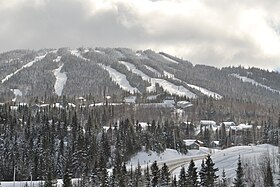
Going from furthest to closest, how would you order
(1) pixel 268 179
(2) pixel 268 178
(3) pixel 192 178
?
1. (2) pixel 268 178
2. (1) pixel 268 179
3. (3) pixel 192 178

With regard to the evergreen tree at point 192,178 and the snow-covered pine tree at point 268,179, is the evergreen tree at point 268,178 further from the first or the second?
the evergreen tree at point 192,178

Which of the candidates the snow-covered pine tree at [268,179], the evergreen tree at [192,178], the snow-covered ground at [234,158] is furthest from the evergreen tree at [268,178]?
the evergreen tree at [192,178]

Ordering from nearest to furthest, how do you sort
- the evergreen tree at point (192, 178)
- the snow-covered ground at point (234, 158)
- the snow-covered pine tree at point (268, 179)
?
the evergreen tree at point (192, 178) < the snow-covered pine tree at point (268, 179) < the snow-covered ground at point (234, 158)

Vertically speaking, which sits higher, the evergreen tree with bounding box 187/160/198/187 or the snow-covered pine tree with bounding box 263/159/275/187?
the evergreen tree with bounding box 187/160/198/187

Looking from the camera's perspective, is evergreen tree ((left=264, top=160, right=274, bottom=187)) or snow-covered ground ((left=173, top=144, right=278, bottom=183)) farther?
snow-covered ground ((left=173, top=144, right=278, bottom=183))

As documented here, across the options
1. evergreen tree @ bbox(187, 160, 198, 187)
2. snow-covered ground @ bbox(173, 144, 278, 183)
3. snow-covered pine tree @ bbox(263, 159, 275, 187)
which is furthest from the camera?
snow-covered ground @ bbox(173, 144, 278, 183)

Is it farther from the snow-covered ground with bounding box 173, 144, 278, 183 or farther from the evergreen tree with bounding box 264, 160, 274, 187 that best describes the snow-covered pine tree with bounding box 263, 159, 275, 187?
the snow-covered ground with bounding box 173, 144, 278, 183

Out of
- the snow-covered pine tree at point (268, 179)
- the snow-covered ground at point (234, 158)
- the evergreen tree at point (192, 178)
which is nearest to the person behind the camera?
the evergreen tree at point (192, 178)

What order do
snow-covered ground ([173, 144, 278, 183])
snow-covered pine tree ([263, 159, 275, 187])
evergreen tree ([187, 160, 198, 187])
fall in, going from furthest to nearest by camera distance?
snow-covered ground ([173, 144, 278, 183])
snow-covered pine tree ([263, 159, 275, 187])
evergreen tree ([187, 160, 198, 187])

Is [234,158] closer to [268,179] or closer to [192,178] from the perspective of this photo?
[268,179]

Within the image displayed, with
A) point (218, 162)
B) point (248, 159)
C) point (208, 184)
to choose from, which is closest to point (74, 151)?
point (218, 162)

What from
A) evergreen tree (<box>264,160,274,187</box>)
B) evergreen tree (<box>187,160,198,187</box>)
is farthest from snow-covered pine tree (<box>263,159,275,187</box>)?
evergreen tree (<box>187,160,198,187</box>)

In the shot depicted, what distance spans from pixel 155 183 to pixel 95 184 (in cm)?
2464

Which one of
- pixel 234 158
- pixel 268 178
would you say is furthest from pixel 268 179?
pixel 234 158
